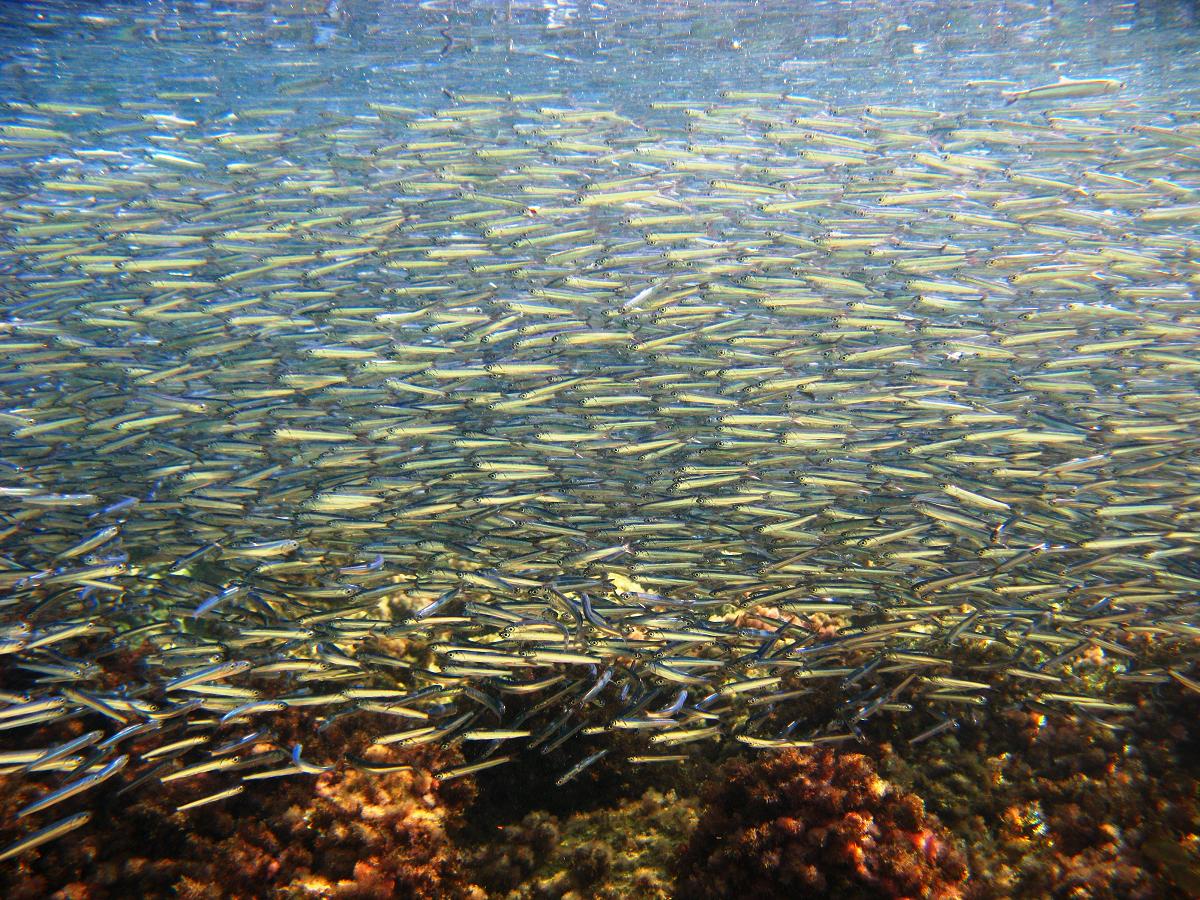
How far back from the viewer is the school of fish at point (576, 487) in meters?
4.44

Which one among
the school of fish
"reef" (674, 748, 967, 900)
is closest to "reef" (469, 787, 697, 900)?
"reef" (674, 748, 967, 900)

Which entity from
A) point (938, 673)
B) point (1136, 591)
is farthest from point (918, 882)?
point (1136, 591)

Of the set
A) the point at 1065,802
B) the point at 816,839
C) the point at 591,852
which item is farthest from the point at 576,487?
the point at 1065,802

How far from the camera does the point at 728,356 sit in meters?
6.06

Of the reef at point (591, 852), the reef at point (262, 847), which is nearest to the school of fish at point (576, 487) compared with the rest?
the reef at point (262, 847)

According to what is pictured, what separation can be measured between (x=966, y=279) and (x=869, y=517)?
8.21ft

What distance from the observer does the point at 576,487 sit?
5434 mm

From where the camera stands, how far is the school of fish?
4.44 m

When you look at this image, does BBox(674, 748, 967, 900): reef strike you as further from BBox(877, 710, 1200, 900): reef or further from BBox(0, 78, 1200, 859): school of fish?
BBox(877, 710, 1200, 900): reef

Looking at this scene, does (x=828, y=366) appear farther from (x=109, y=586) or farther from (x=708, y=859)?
(x=109, y=586)

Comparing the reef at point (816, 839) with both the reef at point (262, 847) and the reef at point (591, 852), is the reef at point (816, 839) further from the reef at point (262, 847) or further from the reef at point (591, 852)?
the reef at point (262, 847)

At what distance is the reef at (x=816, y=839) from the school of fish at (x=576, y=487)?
0.45 m

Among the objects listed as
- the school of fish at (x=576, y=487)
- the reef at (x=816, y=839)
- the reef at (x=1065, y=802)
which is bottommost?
the reef at (x=1065, y=802)

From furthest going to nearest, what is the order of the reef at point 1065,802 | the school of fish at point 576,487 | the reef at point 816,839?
the school of fish at point 576,487, the reef at point 1065,802, the reef at point 816,839
